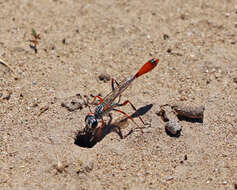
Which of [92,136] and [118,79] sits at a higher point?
[118,79]

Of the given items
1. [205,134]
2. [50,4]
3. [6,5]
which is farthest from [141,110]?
[6,5]

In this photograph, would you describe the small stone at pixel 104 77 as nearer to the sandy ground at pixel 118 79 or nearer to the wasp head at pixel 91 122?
the sandy ground at pixel 118 79

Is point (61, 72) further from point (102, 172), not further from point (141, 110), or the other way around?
point (102, 172)

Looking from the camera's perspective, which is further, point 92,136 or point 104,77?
point 104,77

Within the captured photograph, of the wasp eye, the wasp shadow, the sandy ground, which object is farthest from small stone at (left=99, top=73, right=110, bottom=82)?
the wasp eye

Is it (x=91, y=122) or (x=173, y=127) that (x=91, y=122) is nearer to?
(x=91, y=122)

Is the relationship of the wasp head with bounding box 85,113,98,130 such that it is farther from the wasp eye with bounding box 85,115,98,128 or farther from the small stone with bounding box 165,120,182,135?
the small stone with bounding box 165,120,182,135

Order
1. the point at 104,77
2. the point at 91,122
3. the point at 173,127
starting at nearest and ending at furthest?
1. the point at 91,122
2. the point at 173,127
3. the point at 104,77

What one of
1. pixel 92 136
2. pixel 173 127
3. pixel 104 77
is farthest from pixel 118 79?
pixel 173 127

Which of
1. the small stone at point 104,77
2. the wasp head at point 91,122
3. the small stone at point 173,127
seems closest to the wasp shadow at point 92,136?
the wasp head at point 91,122
